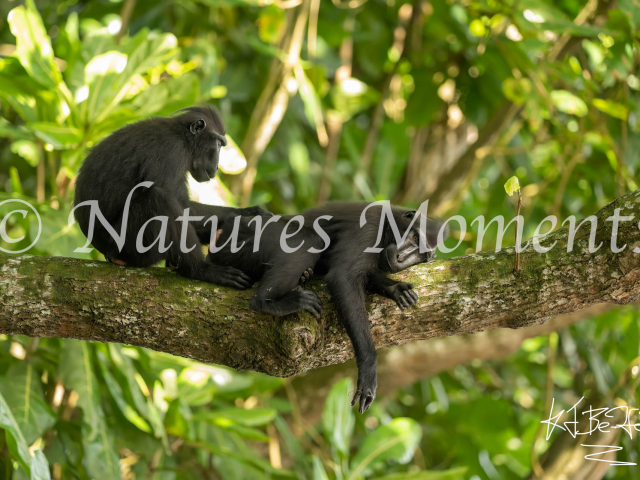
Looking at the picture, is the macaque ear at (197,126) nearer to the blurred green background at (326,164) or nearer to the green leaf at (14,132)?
the blurred green background at (326,164)

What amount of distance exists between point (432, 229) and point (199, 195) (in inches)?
60.6

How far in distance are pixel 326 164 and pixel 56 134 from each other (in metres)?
3.42

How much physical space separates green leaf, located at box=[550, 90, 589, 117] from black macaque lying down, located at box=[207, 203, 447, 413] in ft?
7.11

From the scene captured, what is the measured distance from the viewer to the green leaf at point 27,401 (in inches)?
130

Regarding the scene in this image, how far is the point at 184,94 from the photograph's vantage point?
410cm

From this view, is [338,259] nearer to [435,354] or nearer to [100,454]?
[100,454]

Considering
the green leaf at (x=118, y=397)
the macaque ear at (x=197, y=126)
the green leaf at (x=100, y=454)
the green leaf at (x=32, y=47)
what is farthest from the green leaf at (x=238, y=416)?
the green leaf at (x=32, y=47)

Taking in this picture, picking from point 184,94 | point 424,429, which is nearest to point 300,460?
point 424,429

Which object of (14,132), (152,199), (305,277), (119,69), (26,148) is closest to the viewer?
(152,199)

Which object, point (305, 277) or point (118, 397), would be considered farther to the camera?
point (118, 397)

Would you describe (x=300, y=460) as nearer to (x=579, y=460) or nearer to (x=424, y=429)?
(x=424, y=429)

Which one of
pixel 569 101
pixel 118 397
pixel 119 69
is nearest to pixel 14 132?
pixel 119 69

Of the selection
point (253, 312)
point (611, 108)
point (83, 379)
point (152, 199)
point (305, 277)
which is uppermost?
point (611, 108)

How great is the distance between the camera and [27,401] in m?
3.43
